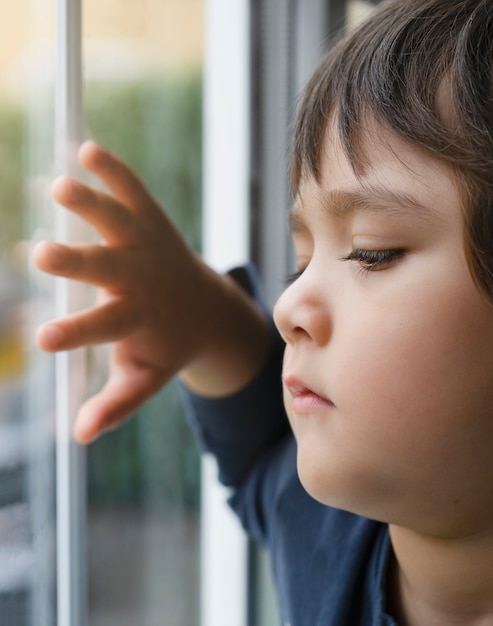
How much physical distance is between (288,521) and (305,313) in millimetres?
288

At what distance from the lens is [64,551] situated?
0.80 m

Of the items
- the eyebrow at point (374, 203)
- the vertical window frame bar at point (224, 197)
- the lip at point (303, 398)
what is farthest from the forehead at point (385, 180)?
the vertical window frame bar at point (224, 197)

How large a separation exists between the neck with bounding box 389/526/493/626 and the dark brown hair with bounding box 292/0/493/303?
0.21 m

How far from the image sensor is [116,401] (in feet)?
2.45

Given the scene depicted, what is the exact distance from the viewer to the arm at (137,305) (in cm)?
68

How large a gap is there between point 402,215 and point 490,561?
0.89ft

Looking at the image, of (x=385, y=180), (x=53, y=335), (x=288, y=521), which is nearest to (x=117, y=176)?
(x=53, y=335)

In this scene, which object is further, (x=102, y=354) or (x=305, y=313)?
(x=102, y=354)

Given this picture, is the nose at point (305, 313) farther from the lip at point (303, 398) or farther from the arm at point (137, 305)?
the arm at point (137, 305)

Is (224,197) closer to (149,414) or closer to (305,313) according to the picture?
(149,414)

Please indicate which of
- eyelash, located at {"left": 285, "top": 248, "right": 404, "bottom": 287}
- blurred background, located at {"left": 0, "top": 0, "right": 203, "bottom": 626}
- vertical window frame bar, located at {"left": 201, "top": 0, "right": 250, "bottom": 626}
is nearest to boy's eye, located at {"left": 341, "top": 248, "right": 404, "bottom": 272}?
eyelash, located at {"left": 285, "top": 248, "right": 404, "bottom": 287}

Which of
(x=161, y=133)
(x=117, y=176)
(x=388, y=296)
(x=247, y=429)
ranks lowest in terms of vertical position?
(x=247, y=429)

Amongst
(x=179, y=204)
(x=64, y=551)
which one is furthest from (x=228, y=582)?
(x=179, y=204)

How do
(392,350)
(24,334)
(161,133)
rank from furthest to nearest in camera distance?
(161,133), (24,334), (392,350)
